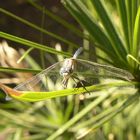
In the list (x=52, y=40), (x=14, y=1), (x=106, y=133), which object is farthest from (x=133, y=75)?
(x=14, y=1)

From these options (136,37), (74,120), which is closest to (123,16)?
(136,37)

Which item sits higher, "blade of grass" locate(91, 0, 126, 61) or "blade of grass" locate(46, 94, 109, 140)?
"blade of grass" locate(91, 0, 126, 61)

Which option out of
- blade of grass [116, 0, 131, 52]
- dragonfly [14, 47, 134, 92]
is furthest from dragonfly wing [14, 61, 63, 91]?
blade of grass [116, 0, 131, 52]

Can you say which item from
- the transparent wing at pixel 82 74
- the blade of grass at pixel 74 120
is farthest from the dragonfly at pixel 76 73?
the blade of grass at pixel 74 120

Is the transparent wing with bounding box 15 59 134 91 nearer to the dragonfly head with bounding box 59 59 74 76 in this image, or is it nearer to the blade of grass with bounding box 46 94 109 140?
the dragonfly head with bounding box 59 59 74 76

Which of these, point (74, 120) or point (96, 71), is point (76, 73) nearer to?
point (96, 71)

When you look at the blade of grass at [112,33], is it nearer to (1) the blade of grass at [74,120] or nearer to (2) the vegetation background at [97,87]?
(2) the vegetation background at [97,87]
